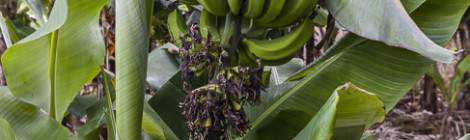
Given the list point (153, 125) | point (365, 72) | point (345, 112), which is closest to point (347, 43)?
point (365, 72)

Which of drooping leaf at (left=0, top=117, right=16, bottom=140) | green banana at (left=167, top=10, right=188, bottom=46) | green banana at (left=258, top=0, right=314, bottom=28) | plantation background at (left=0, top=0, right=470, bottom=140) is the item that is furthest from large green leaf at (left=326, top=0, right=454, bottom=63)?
plantation background at (left=0, top=0, right=470, bottom=140)

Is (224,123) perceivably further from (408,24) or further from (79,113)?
(79,113)

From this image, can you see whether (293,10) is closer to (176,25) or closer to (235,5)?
(235,5)

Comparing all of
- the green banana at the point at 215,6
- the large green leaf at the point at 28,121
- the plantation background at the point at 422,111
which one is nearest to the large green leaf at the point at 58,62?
the large green leaf at the point at 28,121

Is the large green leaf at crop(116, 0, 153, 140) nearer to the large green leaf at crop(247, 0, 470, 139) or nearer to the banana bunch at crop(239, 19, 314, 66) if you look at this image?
the banana bunch at crop(239, 19, 314, 66)

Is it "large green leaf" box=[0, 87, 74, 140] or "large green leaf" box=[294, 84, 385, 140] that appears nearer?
"large green leaf" box=[294, 84, 385, 140]
